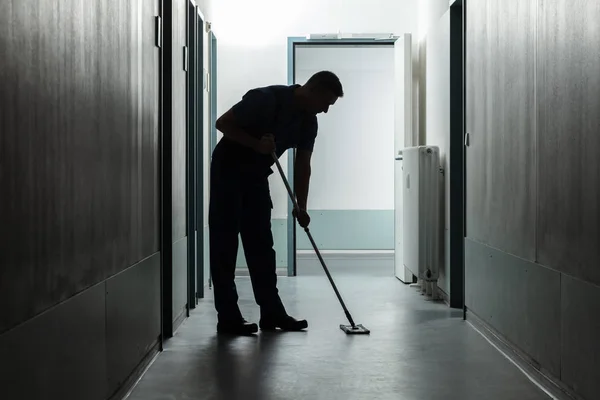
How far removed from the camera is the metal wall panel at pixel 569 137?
8.03 feet

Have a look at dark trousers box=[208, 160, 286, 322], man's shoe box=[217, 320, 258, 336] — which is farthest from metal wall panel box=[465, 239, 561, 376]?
man's shoe box=[217, 320, 258, 336]

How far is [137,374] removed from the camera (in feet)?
10.2

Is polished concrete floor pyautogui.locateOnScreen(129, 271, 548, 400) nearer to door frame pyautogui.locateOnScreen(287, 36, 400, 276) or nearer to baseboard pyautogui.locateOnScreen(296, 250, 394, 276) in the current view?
door frame pyautogui.locateOnScreen(287, 36, 400, 276)

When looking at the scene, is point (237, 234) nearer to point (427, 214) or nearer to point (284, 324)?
point (284, 324)

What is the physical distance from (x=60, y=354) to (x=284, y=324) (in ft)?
7.66

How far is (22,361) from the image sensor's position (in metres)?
1.66

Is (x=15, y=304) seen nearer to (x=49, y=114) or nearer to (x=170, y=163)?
(x=49, y=114)

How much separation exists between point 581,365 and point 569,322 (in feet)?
0.57

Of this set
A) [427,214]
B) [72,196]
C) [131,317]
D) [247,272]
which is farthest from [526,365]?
[247,272]

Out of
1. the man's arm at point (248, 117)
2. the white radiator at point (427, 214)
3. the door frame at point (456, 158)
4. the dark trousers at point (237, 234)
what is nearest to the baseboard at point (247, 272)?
the white radiator at point (427, 214)

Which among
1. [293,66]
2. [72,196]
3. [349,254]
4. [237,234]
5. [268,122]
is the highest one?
[293,66]

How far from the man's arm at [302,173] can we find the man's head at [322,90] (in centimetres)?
30

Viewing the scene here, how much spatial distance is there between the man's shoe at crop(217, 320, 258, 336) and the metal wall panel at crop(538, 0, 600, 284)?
1665mm

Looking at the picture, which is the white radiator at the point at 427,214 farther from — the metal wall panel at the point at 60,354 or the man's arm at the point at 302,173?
the metal wall panel at the point at 60,354
